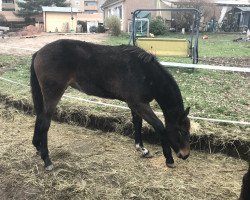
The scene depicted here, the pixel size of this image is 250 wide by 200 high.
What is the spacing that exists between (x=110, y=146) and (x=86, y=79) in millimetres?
1194

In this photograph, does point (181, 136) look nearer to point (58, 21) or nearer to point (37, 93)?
point (37, 93)

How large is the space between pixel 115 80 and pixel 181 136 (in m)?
1.11

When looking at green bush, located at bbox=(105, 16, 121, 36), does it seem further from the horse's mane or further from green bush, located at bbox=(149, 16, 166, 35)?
the horse's mane

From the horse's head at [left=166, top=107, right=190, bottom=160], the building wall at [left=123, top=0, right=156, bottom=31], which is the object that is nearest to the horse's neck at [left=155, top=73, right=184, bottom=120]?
the horse's head at [left=166, top=107, right=190, bottom=160]

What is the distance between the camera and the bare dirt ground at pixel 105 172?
11.8 ft

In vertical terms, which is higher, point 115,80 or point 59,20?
point 59,20

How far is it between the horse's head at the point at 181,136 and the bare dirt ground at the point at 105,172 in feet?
0.95

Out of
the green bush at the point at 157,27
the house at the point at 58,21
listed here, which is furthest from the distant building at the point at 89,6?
the green bush at the point at 157,27

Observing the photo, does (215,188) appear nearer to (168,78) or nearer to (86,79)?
(168,78)

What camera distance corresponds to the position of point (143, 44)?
11078 mm

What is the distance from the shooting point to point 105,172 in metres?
4.05

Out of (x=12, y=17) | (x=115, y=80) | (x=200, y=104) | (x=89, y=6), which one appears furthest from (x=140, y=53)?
(x=89, y=6)

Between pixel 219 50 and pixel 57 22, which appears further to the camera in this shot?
pixel 57 22

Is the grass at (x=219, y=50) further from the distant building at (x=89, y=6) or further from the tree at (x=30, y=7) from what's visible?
the distant building at (x=89, y=6)
